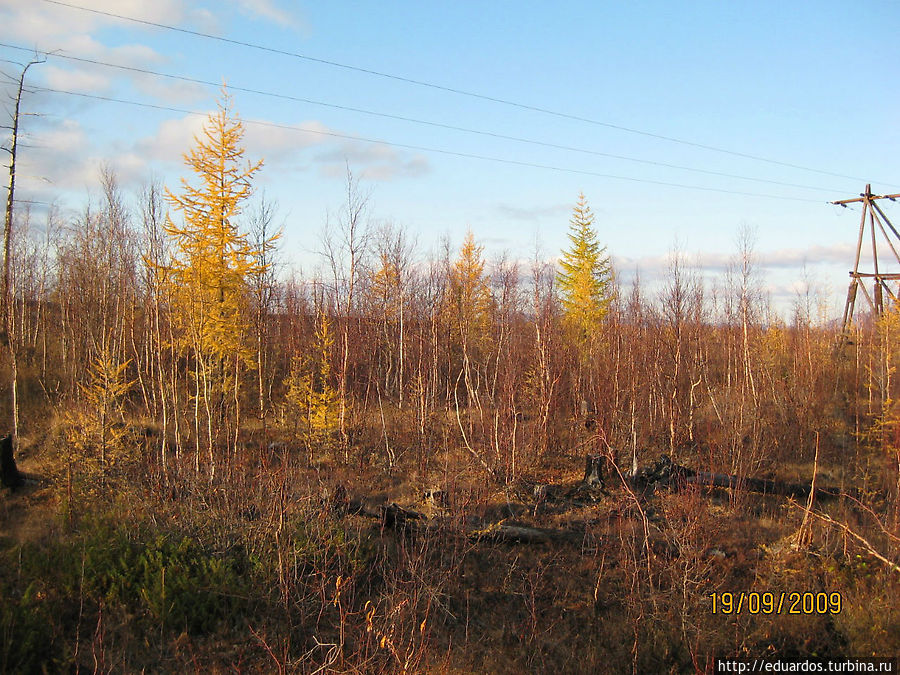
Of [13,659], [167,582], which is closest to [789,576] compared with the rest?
[167,582]

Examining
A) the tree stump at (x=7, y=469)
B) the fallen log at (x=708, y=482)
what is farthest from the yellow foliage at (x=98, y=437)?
the fallen log at (x=708, y=482)

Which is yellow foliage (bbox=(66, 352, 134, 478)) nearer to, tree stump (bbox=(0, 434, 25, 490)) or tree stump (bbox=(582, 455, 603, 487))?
tree stump (bbox=(0, 434, 25, 490))

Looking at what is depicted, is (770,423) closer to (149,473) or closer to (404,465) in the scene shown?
(404,465)

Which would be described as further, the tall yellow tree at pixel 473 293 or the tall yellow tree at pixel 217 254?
the tall yellow tree at pixel 473 293

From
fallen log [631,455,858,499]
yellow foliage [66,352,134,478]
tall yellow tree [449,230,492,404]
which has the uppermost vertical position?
tall yellow tree [449,230,492,404]

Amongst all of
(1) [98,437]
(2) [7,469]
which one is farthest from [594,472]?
(2) [7,469]

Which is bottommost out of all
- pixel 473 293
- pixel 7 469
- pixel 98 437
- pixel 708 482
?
pixel 708 482

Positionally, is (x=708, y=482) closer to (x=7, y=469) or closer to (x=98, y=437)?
(x=98, y=437)

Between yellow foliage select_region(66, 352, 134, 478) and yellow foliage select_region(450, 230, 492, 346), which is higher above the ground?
yellow foliage select_region(450, 230, 492, 346)

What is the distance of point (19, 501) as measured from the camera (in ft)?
38.3

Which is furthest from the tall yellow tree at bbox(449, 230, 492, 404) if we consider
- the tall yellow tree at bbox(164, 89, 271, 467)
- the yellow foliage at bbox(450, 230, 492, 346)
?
the tall yellow tree at bbox(164, 89, 271, 467)

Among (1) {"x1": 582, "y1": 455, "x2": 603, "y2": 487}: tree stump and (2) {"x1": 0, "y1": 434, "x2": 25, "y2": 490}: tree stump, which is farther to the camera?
(1) {"x1": 582, "y1": 455, "x2": 603, "y2": 487}: tree stump

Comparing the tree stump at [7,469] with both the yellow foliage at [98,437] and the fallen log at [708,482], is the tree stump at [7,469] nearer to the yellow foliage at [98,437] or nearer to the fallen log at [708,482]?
the yellow foliage at [98,437]

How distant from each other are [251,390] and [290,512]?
1905 cm
